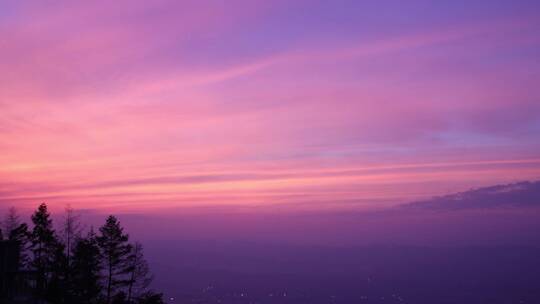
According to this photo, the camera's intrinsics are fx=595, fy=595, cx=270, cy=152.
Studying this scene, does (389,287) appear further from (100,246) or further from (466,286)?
(100,246)

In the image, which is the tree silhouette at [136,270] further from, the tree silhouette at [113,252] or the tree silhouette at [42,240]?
the tree silhouette at [42,240]

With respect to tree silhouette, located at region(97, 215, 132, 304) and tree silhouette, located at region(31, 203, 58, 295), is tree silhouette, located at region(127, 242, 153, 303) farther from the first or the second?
tree silhouette, located at region(31, 203, 58, 295)

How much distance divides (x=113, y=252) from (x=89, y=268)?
240 centimetres

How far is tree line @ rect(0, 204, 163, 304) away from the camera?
3219 cm

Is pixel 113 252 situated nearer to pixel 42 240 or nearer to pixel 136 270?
pixel 136 270

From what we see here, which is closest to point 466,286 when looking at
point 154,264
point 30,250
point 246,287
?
point 246,287

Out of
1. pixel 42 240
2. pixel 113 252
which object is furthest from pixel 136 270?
pixel 42 240

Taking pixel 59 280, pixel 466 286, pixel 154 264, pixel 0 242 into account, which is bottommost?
pixel 466 286

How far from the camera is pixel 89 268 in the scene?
3309cm

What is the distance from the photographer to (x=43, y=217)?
40.8 meters

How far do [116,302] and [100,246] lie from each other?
359 cm

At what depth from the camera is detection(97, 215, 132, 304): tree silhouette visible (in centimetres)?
3503

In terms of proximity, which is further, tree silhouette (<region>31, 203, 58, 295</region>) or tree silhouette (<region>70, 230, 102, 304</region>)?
tree silhouette (<region>31, 203, 58, 295</region>)

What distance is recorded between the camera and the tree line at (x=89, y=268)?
32.2 meters
